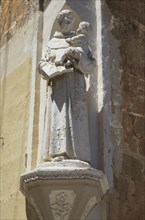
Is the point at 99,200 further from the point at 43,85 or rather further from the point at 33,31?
the point at 33,31

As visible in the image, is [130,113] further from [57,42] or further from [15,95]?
[15,95]

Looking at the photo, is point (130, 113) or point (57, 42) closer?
point (57, 42)

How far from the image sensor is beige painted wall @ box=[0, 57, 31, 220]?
4336mm

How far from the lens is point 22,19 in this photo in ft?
17.2

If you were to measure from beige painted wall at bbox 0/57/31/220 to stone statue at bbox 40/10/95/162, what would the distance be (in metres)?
0.62

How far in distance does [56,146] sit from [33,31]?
1523 mm

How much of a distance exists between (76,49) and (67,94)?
0.36 meters

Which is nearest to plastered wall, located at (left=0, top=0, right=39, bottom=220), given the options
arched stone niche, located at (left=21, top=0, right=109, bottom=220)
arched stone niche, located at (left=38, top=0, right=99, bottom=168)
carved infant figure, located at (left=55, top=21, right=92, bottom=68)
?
arched stone niche, located at (left=38, top=0, right=99, bottom=168)

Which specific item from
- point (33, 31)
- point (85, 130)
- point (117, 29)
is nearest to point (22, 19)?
point (33, 31)

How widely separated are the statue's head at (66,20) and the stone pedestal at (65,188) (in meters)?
1.16

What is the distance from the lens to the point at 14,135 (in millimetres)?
4668

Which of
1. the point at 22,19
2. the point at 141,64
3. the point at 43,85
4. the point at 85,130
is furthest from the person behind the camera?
the point at 22,19

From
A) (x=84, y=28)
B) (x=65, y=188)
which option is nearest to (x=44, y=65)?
(x=84, y=28)

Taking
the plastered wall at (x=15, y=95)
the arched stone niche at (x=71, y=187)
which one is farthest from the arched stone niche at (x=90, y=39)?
the plastered wall at (x=15, y=95)
